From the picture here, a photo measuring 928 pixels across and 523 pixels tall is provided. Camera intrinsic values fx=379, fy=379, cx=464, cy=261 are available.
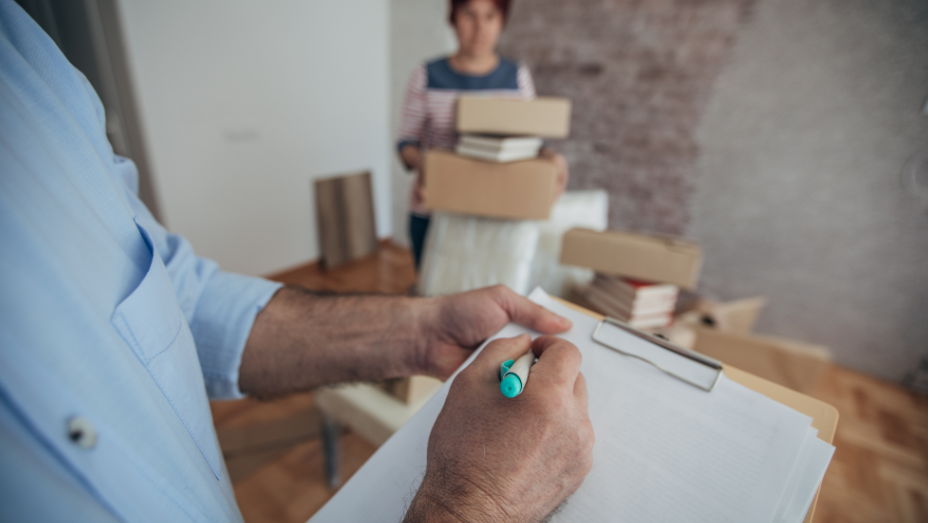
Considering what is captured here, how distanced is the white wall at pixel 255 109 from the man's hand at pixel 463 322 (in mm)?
2001

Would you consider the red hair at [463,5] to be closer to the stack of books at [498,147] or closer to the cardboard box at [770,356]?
the stack of books at [498,147]

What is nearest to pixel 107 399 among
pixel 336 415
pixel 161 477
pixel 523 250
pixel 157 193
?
pixel 161 477

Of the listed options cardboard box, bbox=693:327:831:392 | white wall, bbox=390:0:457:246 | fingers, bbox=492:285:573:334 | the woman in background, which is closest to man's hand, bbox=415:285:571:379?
fingers, bbox=492:285:573:334

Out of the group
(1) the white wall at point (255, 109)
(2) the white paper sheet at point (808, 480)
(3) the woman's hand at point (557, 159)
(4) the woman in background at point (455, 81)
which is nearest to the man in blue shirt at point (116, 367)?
(2) the white paper sheet at point (808, 480)

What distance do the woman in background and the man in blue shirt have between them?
42.1 inches

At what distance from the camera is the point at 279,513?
1127 mm

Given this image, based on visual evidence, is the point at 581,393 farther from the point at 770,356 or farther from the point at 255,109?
the point at 255,109

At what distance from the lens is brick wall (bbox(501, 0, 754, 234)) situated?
6.37 feet

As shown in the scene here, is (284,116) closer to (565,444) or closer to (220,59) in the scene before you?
(220,59)

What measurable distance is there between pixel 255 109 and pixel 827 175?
2985 mm

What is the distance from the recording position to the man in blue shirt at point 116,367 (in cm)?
25

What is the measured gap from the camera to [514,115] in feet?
3.52

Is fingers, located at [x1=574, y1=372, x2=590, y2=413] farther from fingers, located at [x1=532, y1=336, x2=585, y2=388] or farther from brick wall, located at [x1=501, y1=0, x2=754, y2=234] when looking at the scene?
brick wall, located at [x1=501, y1=0, x2=754, y2=234]

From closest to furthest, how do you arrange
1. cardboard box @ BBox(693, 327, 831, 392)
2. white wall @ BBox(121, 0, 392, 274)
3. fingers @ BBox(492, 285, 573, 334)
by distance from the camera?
fingers @ BBox(492, 285, 573, 334)
cardboard box @ BBox(693, 327, 831, 392)
white wall @ BBox(121, 0, 392, 274)
